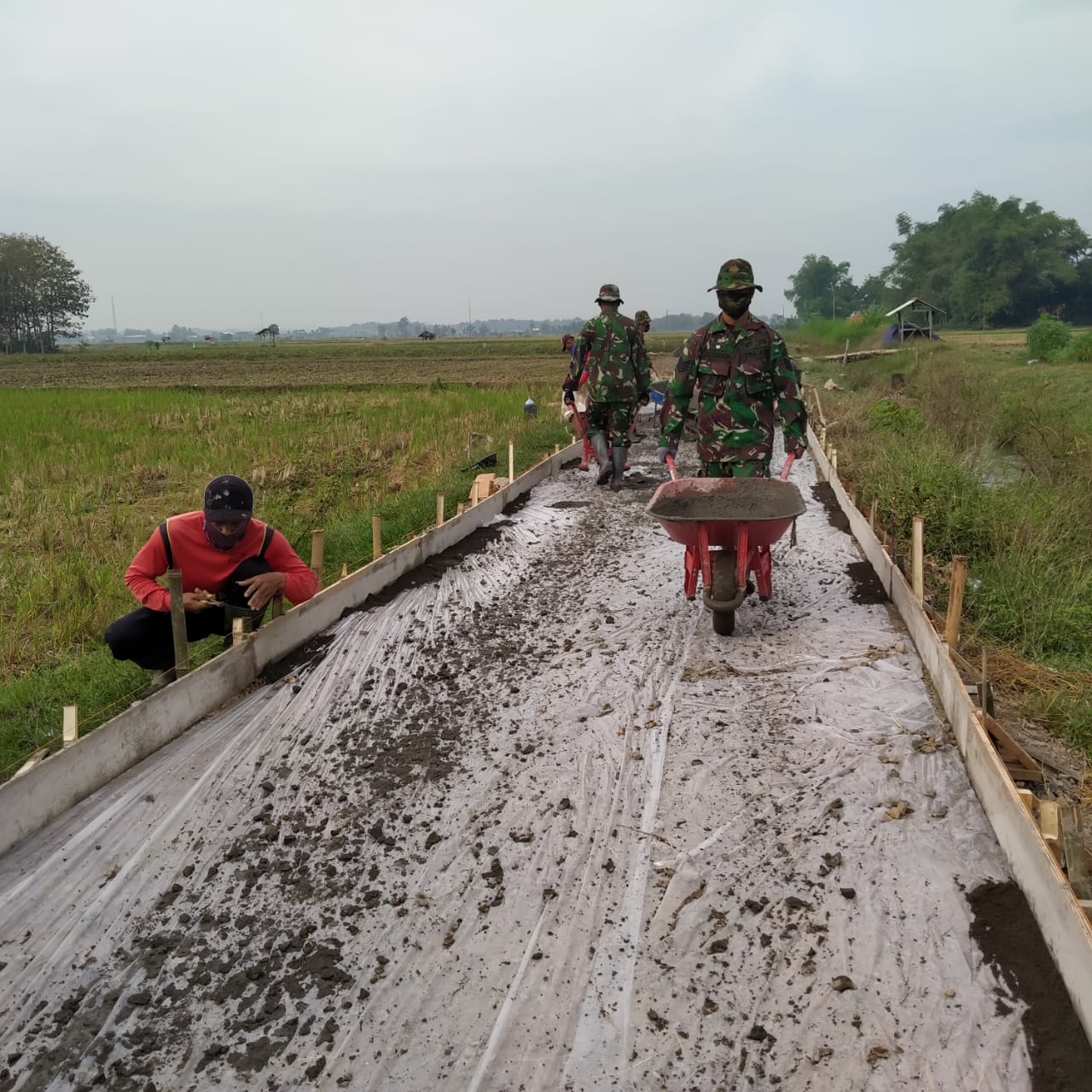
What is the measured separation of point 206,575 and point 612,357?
5046 millimetres

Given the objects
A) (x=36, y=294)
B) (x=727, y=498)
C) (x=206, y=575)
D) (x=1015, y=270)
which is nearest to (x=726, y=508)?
(x=727, y=498)

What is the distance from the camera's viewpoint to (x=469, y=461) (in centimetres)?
1015

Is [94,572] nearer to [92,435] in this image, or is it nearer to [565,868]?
[565,868]

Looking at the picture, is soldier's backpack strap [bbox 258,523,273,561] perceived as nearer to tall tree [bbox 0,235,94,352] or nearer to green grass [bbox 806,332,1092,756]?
green grass [bbox 806,332,1092,756]

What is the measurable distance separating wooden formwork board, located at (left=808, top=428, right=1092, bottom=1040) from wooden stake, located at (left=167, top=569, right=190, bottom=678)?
9.62 ft

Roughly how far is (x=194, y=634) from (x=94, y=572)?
2424mm

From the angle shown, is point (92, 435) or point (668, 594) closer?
point (668, 594)

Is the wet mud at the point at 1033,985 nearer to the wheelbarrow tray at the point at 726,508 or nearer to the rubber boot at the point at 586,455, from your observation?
the wheelbarrow tray at the point at 726,508

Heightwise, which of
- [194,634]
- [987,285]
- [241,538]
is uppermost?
[987,285]

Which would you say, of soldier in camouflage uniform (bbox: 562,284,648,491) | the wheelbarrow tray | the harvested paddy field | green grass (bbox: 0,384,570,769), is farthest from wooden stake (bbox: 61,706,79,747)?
the harvested paddy field

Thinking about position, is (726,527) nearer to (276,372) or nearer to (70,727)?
(70,727)

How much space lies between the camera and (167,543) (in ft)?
12.4

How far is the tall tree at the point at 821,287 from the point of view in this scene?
10169 centimetres

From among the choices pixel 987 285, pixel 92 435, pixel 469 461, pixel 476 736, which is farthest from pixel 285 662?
pixel 987 285
